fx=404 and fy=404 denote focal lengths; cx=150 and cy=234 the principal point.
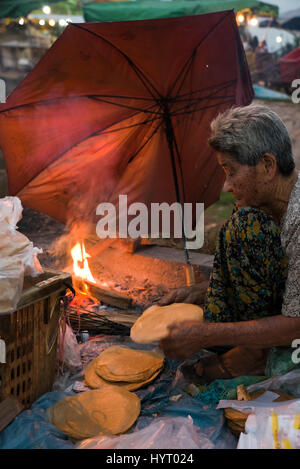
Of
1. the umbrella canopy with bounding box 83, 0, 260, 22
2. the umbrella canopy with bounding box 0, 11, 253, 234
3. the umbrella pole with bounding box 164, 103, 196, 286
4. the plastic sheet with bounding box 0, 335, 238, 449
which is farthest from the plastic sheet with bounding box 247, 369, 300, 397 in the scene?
the umbrella canopy with bounding box 83, 0, 260, 22

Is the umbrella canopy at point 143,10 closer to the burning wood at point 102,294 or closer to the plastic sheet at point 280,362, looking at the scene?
the burning wood at point 102,294

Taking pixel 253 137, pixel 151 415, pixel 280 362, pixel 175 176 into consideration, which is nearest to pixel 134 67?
pixel 175 176

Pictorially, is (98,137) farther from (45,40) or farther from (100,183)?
(45,40)

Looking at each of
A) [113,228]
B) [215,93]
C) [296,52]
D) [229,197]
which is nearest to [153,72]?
[215,93]

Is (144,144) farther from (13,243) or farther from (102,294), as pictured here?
(13,243)

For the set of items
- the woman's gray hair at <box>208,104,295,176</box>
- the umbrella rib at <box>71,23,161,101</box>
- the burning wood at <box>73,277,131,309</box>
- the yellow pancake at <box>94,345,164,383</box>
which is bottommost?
the yellow pancake at <box>94,345,164,383</box>

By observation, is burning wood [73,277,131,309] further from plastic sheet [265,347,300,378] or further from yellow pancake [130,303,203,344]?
plastic sheet [265,347,300,378]

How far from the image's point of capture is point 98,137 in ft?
10.4

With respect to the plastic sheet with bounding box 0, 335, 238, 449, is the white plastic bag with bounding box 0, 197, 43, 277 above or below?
above

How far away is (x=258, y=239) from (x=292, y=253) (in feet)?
0.50

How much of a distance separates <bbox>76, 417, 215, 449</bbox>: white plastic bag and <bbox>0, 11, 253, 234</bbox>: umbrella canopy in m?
2.04

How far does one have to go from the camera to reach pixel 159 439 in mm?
1652

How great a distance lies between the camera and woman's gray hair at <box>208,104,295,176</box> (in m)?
1.74

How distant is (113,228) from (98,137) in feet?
2.68
